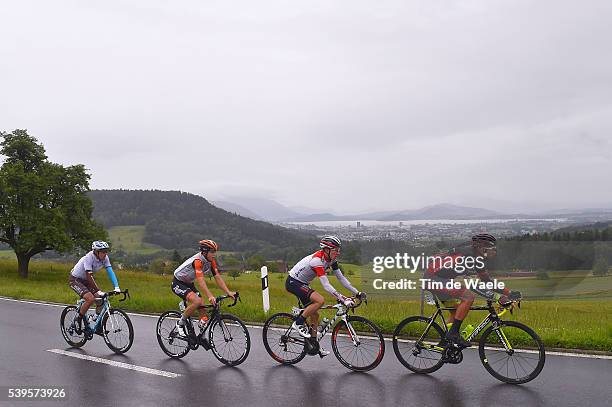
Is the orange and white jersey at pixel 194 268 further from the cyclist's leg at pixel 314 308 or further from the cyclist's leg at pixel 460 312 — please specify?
the cyclist's leg at pixel 460 312

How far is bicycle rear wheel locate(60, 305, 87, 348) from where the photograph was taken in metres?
9.05

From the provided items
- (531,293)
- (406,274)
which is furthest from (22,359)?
(531,293)

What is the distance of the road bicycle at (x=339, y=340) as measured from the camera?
7.45m

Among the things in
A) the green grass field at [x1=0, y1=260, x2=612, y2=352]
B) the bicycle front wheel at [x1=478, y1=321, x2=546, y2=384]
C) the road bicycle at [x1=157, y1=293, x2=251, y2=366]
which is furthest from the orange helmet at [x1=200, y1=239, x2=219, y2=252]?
the bicycle front wheel at [x1=478, y1=321, x2=546, y2=384]

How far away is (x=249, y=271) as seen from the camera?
164 ft

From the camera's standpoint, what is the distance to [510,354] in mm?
6996

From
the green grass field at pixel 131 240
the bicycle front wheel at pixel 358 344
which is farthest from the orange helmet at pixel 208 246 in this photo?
the green grass field at pixel 131 240

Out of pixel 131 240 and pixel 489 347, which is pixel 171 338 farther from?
pixel 131 240

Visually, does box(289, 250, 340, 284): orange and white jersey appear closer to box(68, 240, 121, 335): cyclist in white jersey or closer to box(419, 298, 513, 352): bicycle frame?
box(419, 298, 513, 352): bicycle frame

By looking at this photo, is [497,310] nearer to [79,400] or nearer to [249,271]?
[79,400]

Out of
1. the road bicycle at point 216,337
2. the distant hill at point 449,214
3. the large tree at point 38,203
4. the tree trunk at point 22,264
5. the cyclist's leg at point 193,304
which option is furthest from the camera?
the distant hill at point 449,214

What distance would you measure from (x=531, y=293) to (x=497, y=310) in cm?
971

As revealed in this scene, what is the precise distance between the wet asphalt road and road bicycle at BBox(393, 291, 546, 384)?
166 mm

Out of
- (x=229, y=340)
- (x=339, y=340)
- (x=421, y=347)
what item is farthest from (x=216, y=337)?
(x=421, y=347)
